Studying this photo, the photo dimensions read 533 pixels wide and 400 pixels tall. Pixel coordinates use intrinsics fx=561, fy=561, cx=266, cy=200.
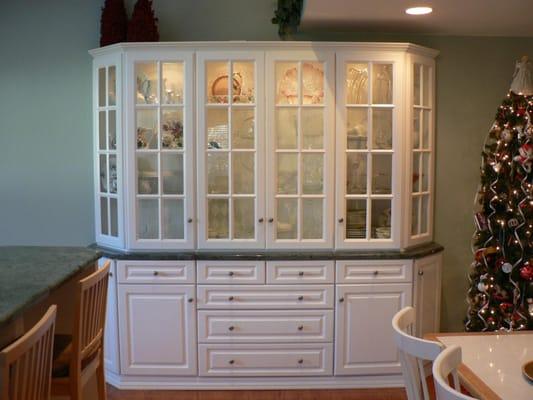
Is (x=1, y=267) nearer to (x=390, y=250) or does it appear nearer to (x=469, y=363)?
(x=469, y=363)

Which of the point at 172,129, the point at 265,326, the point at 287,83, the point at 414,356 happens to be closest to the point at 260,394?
the point at 265,326

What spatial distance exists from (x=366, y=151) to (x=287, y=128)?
1.74 ft

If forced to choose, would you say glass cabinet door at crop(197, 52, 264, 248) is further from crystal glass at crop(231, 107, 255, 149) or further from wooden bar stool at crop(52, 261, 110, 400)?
wooden bar stool at crop(52, 261, 110, 400)

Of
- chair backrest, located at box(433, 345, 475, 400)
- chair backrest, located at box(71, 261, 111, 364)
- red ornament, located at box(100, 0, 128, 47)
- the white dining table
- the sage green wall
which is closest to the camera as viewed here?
chair backrest, located at box(433, 345, 475, 400)

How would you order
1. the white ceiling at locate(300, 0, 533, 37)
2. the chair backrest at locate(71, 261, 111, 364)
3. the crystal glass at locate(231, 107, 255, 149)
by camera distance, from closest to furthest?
the chair backrest at locate(71, 261, 111, 364)
the white ceiling at locate(300, 0, 533, 37)
the crystal glass at locate(231, 107, 255, 149)

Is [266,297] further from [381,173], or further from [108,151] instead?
[108,151]

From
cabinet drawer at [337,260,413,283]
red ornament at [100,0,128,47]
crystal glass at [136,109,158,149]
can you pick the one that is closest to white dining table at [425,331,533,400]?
cabinet drawer at [337,260,413,283]

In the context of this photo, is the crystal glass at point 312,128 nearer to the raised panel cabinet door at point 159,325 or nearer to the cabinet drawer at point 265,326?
the cabinet drawer at point 265,326

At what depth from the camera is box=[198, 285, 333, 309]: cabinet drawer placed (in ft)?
11.8

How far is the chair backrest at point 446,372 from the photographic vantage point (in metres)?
1.50

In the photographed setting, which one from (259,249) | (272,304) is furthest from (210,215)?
(272,304)

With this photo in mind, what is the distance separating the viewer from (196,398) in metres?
3.56

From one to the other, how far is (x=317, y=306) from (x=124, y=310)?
1.24 metres

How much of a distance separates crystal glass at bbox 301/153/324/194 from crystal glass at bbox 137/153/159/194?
959 millimetres
